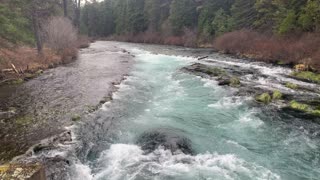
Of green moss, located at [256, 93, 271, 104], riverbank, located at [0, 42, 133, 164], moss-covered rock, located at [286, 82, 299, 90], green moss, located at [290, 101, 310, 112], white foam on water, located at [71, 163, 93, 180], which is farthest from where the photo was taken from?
moss-covered rock, located at [286, 82, 299, 90]

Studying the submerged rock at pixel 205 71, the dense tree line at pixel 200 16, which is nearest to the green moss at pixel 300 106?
the submerged rock at pixel 205 71

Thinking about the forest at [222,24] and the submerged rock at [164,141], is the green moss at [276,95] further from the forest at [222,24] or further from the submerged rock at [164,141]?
the forest at [222,24]

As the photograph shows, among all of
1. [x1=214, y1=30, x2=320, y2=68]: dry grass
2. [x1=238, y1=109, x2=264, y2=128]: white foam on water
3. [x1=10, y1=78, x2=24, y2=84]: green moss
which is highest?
[x1=214, y1=30, x2=320, y2=68]: dry grass

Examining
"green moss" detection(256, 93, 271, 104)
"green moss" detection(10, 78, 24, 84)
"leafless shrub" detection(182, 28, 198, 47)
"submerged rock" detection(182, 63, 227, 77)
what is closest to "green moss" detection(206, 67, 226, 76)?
"submerged rock" detection(182, 63, 227, 77)

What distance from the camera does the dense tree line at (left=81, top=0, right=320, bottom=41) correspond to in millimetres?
28859

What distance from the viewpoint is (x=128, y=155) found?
8.88 m

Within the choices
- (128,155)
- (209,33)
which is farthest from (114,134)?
(209,33)

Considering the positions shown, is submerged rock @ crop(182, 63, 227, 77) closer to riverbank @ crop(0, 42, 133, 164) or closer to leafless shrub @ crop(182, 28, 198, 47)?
riverbank @ crop(0, 42, 133, 164)

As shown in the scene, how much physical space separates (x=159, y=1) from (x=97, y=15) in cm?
3047

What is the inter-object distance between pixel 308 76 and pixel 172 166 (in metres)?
15.5

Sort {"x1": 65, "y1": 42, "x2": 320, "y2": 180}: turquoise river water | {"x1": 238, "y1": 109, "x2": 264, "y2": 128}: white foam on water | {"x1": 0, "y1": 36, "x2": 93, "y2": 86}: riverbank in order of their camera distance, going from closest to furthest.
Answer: {"x1": 65, "y1": 42, "x2": 320, "y2": 180}: turquoise river water < {"x1": 238, "y1": 109, "x2": 264, "y2": 128}: white foam on water < {"x1": 0, "y1": 36, "x2": 93, "y2": 86}: riverbank

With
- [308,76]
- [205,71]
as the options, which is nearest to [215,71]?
[205,71]

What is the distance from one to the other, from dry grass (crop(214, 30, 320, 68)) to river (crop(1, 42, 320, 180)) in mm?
7886

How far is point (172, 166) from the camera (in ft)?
26.8
